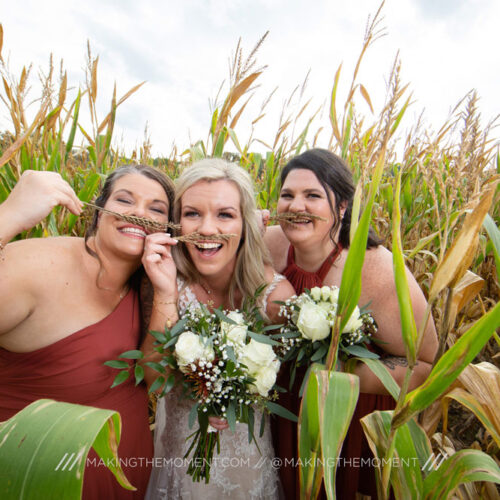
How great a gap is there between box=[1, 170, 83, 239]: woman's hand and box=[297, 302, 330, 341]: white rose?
0.99m

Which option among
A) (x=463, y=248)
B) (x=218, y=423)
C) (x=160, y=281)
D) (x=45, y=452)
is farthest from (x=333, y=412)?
(x=160, y=281)

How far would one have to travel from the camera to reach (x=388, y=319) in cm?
174

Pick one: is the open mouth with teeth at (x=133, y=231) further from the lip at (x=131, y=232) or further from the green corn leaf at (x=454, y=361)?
the green corn leaf at (x=454, y=361)

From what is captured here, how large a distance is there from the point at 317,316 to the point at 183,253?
922 mm

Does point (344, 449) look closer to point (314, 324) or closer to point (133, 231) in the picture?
point (314, 324)

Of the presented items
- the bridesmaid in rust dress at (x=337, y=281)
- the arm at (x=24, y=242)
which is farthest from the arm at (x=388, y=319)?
the arm at (x=24, y=242)

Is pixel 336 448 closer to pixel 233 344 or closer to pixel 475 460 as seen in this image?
pixel 475 460

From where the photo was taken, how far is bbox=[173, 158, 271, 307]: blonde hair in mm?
1780

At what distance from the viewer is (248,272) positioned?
6.07ft

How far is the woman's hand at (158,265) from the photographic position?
4.85 ft

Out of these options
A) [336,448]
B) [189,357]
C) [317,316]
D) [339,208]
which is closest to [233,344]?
[189,357]

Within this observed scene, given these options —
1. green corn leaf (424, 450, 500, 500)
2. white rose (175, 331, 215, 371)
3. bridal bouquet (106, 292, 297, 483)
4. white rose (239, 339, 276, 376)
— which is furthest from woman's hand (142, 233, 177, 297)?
green corn leaf (424, 450, 500, 500)

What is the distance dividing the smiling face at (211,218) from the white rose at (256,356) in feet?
1.68

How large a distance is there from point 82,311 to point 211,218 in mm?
766
